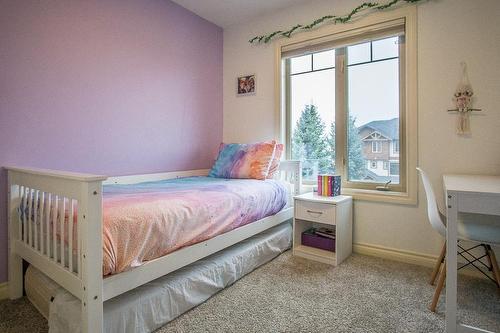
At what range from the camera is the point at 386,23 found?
2277 mm

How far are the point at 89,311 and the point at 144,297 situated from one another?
30 cm

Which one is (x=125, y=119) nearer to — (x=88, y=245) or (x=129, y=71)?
(x=129, y=71)

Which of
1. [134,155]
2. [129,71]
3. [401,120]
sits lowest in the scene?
[134,155]

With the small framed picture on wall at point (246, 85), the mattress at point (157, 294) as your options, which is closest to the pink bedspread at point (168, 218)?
the mattress at point (157, 294)

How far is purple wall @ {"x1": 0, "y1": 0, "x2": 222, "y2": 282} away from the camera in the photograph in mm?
1742

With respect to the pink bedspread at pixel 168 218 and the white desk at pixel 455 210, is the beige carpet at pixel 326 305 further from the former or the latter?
the pink bedspread at pixel 168 218

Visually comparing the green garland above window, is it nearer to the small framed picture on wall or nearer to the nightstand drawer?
the small framed picture on wall

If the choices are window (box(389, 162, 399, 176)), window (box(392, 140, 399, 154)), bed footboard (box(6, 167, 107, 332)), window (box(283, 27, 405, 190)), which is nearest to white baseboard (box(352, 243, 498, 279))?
window (box(283, 27, 405, 190))

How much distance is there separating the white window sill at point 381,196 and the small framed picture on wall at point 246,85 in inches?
56.2

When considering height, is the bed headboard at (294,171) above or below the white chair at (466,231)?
above

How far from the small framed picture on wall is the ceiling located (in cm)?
61

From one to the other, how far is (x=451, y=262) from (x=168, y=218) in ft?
4.34

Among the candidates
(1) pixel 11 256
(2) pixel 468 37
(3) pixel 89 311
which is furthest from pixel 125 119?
(2) pixel 468 37

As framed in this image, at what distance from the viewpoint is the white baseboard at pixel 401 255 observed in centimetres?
202
